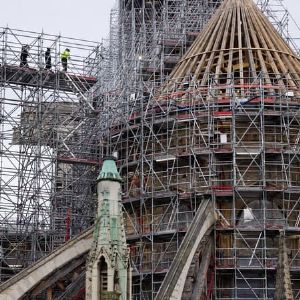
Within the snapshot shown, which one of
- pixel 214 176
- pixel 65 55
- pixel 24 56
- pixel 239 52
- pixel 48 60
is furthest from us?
pixel 65 55

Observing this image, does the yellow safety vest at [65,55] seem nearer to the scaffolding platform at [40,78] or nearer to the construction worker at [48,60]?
the scaffolding platform at [40,78]

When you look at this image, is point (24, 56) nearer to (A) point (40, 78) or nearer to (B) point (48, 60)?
(A) point (40, 78)

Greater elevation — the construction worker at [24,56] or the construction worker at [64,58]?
the construction worker at [64,58]

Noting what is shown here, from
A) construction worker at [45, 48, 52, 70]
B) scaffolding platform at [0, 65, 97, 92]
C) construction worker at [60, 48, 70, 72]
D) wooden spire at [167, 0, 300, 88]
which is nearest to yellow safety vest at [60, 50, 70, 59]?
construction worker at [60, 48, 70, 72]

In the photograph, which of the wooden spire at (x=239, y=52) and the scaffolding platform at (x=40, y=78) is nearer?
the wooden spire at (x=239, y=52)

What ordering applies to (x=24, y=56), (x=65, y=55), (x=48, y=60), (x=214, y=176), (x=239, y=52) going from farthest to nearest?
1. (x=65, y=55)
2. (x=48, y=60)
3. (x=24, y=56)
4. (x=239, y=52)
5. (x=214, y=176)

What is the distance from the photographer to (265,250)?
40438mm

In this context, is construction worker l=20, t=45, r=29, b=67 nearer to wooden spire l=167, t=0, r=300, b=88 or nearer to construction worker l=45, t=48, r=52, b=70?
construction worker l=45, t=48, r=52, b=70

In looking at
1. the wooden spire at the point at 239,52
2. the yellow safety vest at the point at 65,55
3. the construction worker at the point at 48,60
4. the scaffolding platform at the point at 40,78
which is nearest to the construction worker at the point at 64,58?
the yellow safety vest at the point at 65,55

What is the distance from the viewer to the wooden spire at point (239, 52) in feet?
150

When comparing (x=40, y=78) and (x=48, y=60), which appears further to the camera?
(x=48, y=60)

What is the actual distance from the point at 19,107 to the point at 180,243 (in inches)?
524

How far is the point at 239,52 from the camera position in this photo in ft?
154

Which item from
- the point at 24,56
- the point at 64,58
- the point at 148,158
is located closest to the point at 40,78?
the point at 24,56
